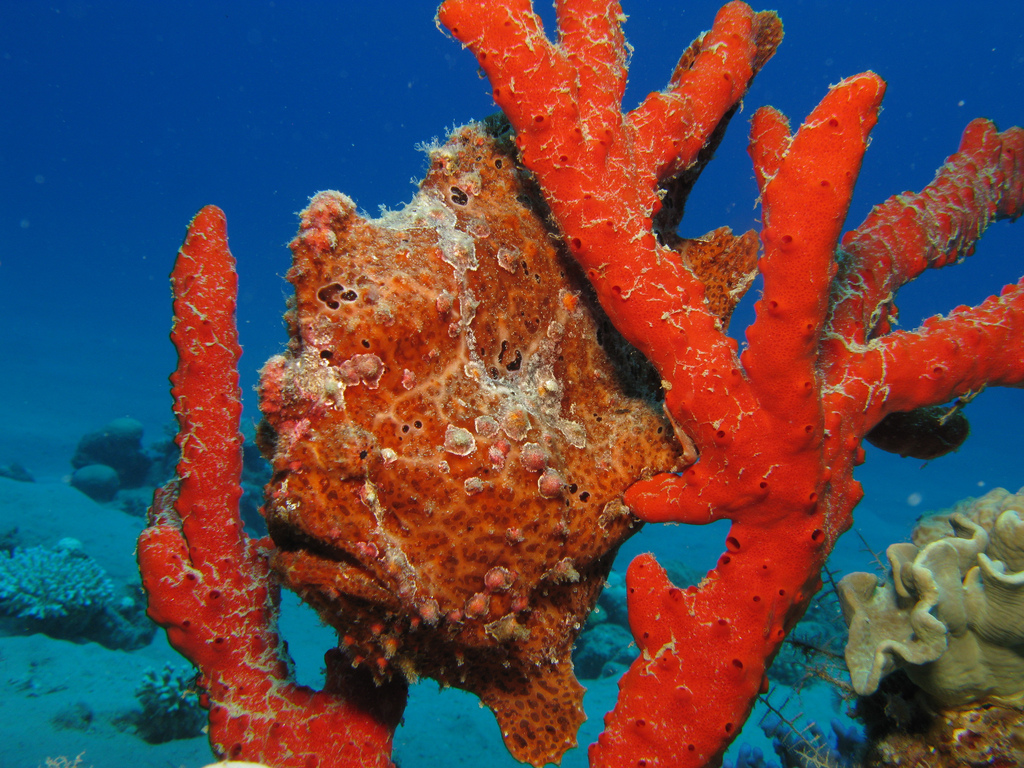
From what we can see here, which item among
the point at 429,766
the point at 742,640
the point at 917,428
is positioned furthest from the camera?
the point at 429,766

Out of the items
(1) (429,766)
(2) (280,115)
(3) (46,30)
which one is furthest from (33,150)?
(1) (429,766)

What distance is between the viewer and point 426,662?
2.22 metres

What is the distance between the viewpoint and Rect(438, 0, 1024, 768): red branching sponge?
197 centimetres

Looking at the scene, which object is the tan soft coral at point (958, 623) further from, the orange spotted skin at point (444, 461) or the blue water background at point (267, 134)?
the blue water background at point (267, 134)

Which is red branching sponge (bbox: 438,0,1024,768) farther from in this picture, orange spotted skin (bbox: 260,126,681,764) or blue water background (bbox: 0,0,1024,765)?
blue water background (bbox: 0,0,1024,765)

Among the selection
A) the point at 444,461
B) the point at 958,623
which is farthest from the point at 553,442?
the point at 958,623

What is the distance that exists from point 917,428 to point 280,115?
13662 centimetres

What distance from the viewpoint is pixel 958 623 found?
222 centimetres

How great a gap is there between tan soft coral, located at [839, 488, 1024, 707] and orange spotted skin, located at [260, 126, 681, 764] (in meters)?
1.19

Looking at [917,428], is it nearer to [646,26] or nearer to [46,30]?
[646,26]

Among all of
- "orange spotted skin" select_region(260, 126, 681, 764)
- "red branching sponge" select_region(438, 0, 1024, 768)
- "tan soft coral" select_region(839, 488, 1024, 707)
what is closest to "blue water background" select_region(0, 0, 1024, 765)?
"orange spotted skin" select_region(260, 126, 681, 764)

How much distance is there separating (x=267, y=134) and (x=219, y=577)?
134121 mm

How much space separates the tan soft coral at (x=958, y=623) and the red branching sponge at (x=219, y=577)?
253 cm

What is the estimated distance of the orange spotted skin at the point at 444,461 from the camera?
192 cm
